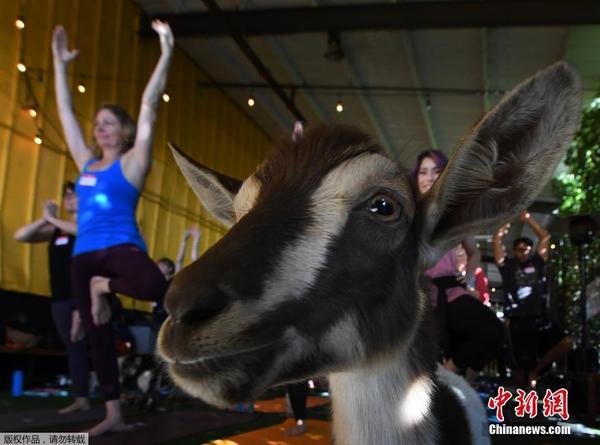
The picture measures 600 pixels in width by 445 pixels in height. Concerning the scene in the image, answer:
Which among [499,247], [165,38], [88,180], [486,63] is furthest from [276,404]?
[486,63]

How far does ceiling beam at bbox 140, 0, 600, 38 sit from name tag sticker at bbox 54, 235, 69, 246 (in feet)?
20.6

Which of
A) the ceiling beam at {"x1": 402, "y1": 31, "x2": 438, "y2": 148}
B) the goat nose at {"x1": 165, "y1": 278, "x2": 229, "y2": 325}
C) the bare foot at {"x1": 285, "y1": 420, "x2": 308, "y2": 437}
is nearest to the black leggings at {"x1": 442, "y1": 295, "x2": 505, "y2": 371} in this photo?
the bare foot at {"x1": 285, "y1": 420, "x2": 308, "y2": 437}

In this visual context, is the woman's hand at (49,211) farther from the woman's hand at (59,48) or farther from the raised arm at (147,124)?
the raised arm at (147,124)

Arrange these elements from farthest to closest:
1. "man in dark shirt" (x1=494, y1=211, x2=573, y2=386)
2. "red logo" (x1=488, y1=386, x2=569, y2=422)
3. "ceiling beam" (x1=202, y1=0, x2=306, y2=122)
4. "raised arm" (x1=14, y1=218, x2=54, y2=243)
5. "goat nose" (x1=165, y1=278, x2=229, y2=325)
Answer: "ceiling beam" (x1=202, y1=0, x2=306, y2=122) < "man in dark shirt" (x1=494, y1=211, x2=573, y2=386) < "raised arm" (x1=14, y1=218, x2=54, y2=243) < "red logo" (x1=488, y1=386, x2=569, y2=422) < "goat nose" (x1=165, y1=278, x2=229, y2=325)

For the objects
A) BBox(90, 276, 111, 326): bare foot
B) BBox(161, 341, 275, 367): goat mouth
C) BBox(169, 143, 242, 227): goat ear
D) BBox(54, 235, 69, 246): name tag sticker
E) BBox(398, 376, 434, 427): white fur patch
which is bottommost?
BBox(398, 376, 434, 427): white fur patch

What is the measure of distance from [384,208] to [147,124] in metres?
2.27

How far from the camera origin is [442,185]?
1.55 meters

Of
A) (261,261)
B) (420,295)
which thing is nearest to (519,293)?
(420,295)

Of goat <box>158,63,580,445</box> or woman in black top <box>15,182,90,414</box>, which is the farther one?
woman in black top <box>15,182,90,414</box>

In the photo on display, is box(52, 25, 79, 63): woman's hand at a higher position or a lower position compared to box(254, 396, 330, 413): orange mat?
higher

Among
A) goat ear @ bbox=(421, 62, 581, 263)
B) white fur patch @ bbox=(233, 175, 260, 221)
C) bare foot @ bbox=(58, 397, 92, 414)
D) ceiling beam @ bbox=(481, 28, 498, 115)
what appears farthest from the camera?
ceiling beam @ bbox=(481, 28, 498, 115)

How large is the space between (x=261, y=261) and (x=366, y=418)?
0.57 metres

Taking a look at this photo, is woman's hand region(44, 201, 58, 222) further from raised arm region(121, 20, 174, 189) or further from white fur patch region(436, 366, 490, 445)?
white fur patch region(436, 366, 490, 445)

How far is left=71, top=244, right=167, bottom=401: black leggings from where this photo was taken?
3316mm
